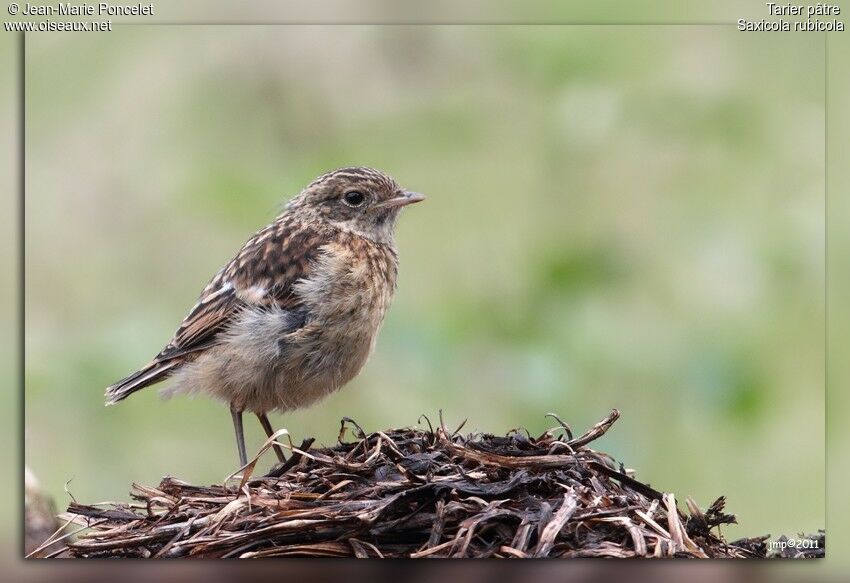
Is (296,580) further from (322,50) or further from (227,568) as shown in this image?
(322,50)

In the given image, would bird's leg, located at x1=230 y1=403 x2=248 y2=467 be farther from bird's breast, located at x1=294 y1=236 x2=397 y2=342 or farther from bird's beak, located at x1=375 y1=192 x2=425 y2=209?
bird's beak, located at x1=375 y1=192 x2=425 y2=209

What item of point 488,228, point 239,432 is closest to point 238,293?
point 239,432

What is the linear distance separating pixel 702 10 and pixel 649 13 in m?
0.26

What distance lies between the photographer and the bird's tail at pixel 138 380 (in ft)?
19.9

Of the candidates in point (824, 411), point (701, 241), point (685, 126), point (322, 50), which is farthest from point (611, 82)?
point (824, 411)

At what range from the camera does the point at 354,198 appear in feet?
22.7

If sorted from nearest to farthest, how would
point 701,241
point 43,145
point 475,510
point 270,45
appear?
point 475,510
point 43,145
point 270,45
point 701,241

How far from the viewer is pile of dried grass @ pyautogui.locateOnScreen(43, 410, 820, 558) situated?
4785 millimetres

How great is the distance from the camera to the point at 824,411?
17.4 feet

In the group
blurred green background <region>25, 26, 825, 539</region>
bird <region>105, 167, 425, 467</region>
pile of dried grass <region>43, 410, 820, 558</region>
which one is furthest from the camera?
bird <region>105, 167, 425, 467</region>

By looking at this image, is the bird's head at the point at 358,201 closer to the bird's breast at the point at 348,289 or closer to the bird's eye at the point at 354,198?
the bird's eye at the point at 354,198

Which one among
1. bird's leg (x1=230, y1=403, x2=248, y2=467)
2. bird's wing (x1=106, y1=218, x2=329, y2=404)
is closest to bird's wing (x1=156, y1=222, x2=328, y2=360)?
bird's wing (x1=106, y1=218, x2=329, y2=404)

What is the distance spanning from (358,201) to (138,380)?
1.64m

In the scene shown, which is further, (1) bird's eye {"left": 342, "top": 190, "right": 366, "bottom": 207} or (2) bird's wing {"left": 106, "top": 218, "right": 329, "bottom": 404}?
(1) bird's eye {"left": 342, "top": 190, "right": 366, "bottom": 207}
